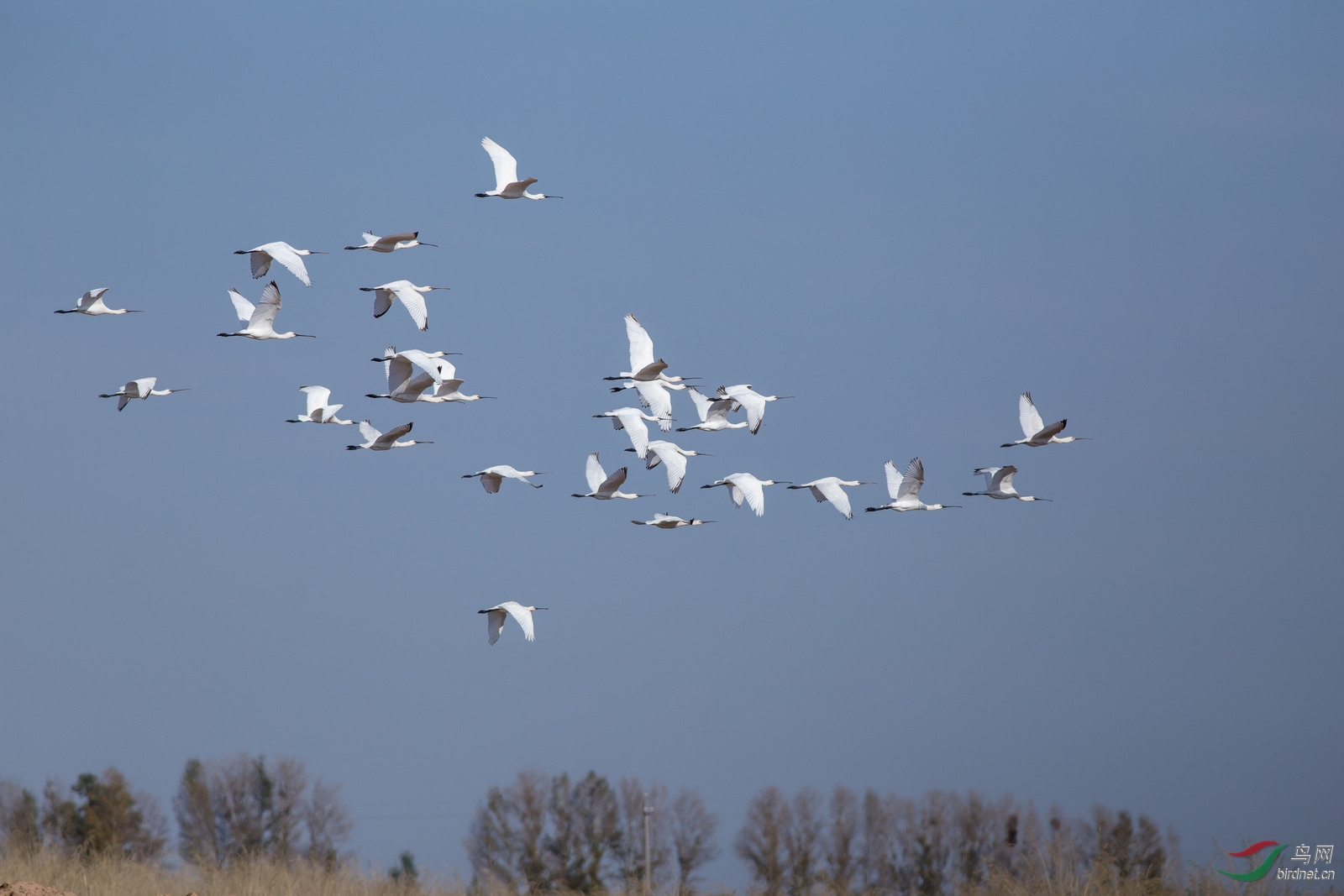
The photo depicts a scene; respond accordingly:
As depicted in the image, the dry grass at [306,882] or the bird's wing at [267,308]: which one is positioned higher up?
the bird's wing at [267,308]

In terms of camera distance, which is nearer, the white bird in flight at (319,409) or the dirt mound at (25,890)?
the dirt mound at (25,890)

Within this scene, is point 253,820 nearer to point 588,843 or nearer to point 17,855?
point 588,843

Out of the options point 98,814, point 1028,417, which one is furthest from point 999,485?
point 98,814

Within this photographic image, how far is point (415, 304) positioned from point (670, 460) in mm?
5364

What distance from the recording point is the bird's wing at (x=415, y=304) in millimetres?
28469

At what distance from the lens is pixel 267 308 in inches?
1184

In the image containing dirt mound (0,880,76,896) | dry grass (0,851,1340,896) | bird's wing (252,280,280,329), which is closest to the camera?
dirt mound (0,880,76,896)

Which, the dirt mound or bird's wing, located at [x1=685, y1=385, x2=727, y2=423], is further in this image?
bird's wing, located at [x1=685, y1=385, x2=727, y2=423]

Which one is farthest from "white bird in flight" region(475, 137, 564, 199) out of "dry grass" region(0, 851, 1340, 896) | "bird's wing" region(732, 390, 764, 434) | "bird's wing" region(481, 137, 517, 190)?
"dry grass" region(0, 851, 1340, 896)

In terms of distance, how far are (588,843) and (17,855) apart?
3018 centimetres

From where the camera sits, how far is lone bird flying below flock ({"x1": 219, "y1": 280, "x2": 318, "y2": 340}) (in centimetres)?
2964

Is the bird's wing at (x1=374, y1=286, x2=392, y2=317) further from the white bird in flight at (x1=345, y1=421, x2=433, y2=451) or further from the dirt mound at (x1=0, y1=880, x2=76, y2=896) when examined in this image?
the dirt mound at (x1=0, y1=880, x2=76, y2=896)

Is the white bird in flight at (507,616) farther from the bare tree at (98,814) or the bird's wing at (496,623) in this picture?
the bare tree at (98,814)

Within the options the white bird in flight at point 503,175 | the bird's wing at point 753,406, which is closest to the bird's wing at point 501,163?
the white bird in flight at point 503,175
